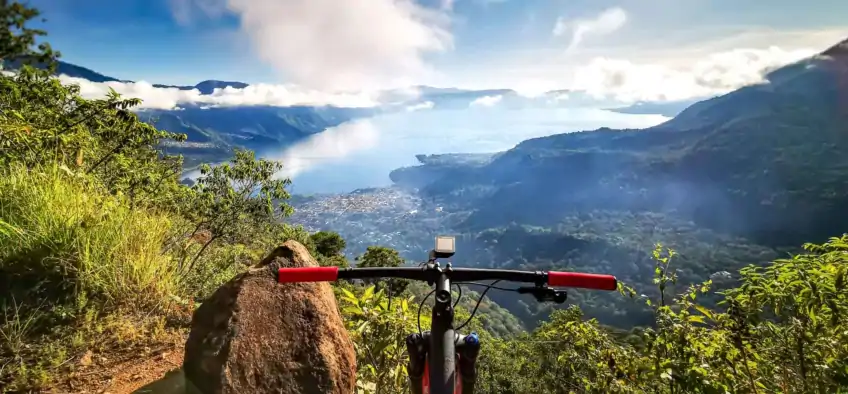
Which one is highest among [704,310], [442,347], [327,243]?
[442,347]

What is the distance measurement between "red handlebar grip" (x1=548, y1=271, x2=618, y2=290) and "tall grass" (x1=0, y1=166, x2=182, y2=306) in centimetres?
366

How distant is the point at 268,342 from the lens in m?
3.01

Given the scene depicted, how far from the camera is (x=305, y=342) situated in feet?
10.1

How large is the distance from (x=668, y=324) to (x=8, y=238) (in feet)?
17.6

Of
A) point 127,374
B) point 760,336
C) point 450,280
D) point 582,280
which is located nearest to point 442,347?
point 450,280

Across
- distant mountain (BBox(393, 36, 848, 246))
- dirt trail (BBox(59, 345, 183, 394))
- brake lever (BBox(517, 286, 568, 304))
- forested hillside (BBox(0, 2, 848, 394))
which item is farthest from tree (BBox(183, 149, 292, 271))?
distant mountain (BBox(393, 36, 848, 246))

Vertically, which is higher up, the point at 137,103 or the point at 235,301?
the point at 137,103

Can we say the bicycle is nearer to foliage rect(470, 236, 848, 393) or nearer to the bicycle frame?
the bicycle frame

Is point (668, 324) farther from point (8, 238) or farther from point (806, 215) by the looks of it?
point (806, 215)

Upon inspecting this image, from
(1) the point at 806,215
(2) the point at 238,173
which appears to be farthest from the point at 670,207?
(2) the point at 238,173

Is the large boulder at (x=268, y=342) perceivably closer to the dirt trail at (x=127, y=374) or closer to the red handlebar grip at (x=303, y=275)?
the dirt trail at (x=127, y=374)

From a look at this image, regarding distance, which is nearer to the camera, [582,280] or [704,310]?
[582,280]

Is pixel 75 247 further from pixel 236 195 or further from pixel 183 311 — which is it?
pixel 236 195

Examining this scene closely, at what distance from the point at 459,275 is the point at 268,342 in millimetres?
1762
